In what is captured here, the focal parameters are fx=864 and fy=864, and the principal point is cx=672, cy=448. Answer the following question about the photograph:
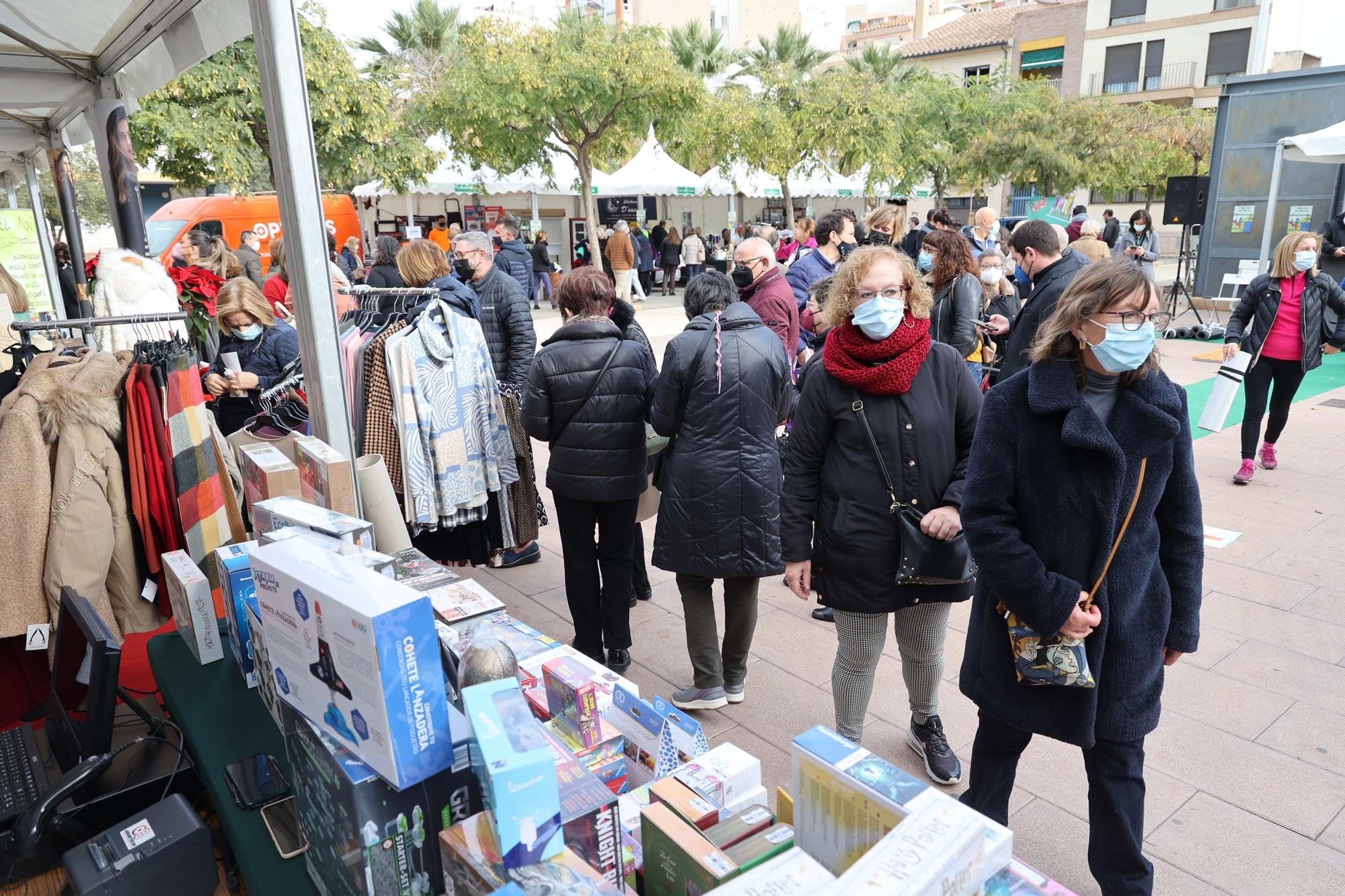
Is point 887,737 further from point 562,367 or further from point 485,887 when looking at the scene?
point 485,887

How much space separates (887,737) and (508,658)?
2.09m

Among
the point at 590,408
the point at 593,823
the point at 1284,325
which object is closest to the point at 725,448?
the point at 590,408

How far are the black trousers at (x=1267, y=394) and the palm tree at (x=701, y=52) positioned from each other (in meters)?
26.6

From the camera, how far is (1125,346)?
6.56 feet

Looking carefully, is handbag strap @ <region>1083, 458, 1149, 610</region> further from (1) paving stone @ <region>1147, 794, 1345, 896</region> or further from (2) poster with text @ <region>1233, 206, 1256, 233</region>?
(2) poster with text @ <region>1233, 206, 1256, 233</region>

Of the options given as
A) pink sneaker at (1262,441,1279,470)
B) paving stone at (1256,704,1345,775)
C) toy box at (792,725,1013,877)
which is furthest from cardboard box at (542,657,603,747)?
pink sneaker at (1262,441,1279,470)

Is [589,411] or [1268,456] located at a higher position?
[589,411]

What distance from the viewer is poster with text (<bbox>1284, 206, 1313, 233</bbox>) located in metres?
12.2

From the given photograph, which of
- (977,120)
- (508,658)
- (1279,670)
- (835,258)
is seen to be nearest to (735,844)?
(508,658)

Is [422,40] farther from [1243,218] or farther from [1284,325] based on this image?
[1284,325]

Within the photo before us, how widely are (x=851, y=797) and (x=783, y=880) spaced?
0.19 metres

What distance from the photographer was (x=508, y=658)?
1776 mm

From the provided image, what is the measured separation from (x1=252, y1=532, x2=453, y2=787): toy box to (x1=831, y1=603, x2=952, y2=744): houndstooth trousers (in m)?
1.78

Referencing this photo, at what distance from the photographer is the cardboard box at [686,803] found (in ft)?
4.55
